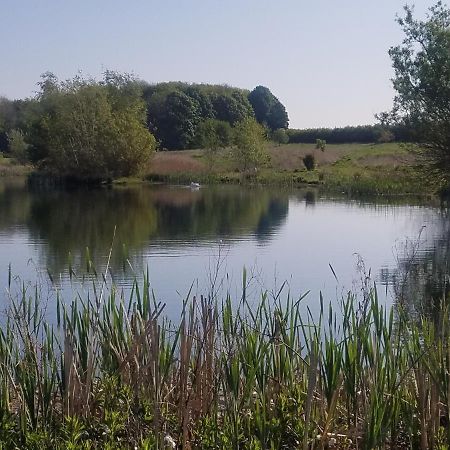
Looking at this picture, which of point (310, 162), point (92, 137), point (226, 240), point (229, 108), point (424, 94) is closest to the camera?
point (226, 240)

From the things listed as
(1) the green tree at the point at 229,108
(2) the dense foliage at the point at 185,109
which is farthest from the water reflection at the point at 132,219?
(1) the green tree at the point at 229,108

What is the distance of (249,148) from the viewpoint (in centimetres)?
4794

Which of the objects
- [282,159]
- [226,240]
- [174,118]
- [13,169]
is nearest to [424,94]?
[226,240]

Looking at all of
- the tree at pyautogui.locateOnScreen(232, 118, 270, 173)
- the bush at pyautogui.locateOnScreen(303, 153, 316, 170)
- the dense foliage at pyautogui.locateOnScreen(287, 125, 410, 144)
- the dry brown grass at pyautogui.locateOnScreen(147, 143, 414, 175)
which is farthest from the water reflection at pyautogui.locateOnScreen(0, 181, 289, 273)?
the dense foliage at pyautogui.locateOnScreen(287, 125, 410, 144)

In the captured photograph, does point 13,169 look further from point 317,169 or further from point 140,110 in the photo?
point 317,169

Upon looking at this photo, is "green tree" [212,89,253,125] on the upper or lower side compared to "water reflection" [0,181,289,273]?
upper

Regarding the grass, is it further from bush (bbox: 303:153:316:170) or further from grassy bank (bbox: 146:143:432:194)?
bush (bbox: 303:153:316:170)

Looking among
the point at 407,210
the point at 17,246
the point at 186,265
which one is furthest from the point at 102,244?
the point at 407,210

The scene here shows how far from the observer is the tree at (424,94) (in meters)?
23.1

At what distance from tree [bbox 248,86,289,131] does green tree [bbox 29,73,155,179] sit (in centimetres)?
4220

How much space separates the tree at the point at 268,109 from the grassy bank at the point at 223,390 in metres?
86.0

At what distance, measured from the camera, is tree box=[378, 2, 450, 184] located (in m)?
23.1

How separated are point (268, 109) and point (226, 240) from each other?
73.8 m

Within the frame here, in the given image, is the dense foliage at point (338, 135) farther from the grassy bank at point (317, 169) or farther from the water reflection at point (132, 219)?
the water reflection at point (132, 219)
